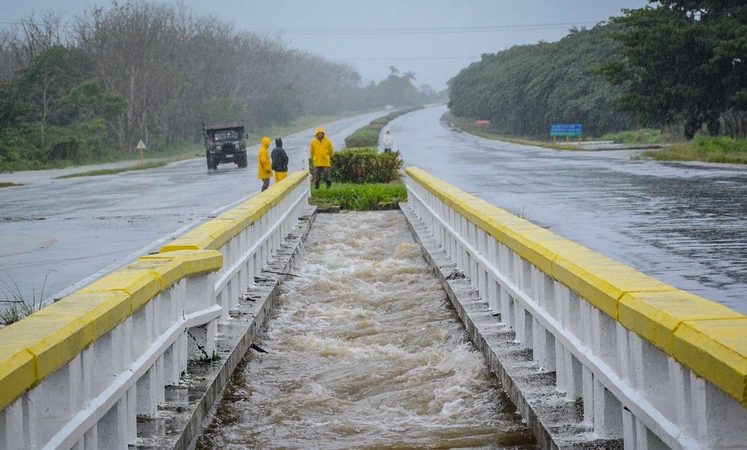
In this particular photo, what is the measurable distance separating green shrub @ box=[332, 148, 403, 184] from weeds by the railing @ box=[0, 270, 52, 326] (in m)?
15.0

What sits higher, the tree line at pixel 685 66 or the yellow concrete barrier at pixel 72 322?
the tree line at pixel 685 66

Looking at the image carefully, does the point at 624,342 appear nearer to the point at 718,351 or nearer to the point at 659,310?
the point at 659,310

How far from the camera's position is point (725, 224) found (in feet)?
51.6

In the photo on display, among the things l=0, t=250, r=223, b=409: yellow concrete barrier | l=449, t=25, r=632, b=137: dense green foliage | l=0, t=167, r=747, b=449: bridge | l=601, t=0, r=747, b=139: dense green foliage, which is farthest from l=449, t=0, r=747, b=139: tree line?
l=0, t=250, r=223, b=409: yellow concrete barrier

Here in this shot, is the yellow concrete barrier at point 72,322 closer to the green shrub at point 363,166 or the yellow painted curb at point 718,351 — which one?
the yellow painted curb at point 718,351

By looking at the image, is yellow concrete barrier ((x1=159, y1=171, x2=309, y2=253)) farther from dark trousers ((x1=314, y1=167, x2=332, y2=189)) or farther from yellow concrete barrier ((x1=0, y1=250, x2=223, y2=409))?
dark trousers ((x1=314, y1=167, x2=332, y2=189))

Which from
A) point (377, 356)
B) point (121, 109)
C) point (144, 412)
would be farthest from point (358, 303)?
point (121, 109)

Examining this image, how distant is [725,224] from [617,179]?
1174cm

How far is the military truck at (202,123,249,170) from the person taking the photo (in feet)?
142

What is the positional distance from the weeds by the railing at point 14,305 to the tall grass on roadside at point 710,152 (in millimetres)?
25694

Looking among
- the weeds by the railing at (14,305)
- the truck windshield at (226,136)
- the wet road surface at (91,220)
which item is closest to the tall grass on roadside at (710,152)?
the wet road surface at (91,220)

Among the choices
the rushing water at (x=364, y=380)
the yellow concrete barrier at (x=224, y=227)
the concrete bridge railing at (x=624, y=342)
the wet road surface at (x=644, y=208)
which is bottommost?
the rushing water at (x=364, y=380)

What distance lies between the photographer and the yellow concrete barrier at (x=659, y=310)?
11.1ft

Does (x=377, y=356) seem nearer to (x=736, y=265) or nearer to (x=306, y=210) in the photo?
(x=736, y=265)
